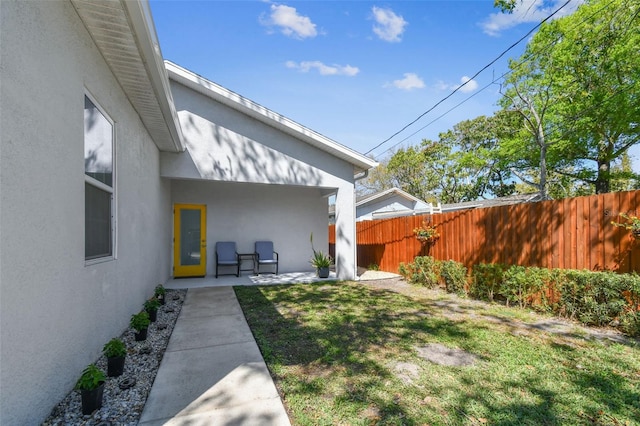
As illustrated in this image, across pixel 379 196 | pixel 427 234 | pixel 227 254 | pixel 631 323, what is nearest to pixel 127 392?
pixel 631 323

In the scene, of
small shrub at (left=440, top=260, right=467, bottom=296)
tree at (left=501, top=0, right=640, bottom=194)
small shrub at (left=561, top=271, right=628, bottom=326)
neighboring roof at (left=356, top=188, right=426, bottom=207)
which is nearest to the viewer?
small shrub at (left=561, top=271, right=628, bottom=326)

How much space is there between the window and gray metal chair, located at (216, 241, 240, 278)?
18.2 ft

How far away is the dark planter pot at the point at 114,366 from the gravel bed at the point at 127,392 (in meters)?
0.04

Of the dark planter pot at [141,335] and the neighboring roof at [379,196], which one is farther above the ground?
the neighboring roof at [379,196]

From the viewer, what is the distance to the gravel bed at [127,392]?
2256mm

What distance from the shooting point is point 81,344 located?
274 centimetres

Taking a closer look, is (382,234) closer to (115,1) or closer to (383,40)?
(383,40)

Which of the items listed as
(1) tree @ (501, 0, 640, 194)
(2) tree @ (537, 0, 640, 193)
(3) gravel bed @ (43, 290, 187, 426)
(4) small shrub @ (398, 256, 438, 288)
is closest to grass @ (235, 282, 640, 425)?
(3) gravel bed @ (43, 290, 187, 426)

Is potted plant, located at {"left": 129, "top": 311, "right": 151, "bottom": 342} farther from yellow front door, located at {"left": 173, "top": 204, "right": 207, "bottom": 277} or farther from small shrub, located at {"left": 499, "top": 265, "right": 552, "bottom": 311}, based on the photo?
small shrub, located at {"left": 499, "top": 265, "right": 552, "bottom": 311}

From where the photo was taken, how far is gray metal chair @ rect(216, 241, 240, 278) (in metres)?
9.26

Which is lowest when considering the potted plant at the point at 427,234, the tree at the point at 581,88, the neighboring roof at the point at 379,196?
the potted plant at the point at 427,234

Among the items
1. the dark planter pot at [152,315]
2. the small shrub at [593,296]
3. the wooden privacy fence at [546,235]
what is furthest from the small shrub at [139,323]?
the wooden privacy fence at [546,235]

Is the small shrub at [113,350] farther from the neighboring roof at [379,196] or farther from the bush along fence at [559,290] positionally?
the neighboring roof at [379,196]

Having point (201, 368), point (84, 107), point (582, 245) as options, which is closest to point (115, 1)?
point (84, 107)
